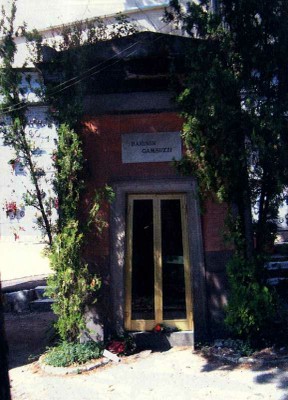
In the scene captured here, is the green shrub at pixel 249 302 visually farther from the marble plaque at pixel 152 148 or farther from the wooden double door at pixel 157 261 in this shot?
the marble plaque at pixel 152 148

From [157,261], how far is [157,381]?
6.38ft

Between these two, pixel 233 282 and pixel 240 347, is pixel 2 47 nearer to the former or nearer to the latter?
pixel 233 282

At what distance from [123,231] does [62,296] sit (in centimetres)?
132

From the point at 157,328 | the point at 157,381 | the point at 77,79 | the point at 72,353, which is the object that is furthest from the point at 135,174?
the point at 157,381

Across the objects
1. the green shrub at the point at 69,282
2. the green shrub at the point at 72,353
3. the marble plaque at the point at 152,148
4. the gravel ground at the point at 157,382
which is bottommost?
the gravel ground at the point at 157,382

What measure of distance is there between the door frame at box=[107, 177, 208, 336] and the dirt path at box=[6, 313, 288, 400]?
647mm

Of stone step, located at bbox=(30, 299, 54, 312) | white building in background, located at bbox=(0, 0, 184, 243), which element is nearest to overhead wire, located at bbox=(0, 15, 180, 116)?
white building in background, located at bbox=(0, 0, 184, 243)

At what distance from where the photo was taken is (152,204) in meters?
7.18

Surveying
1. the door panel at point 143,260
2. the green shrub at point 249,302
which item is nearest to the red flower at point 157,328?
the door panel at point 143,260

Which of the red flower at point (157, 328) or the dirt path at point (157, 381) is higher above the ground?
the red flower at point (157, 328)

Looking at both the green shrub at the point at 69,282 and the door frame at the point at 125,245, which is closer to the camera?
the green shrub at the point at 69,282

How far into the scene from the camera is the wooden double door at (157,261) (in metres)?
7.06

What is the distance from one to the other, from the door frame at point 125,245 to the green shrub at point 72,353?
547 mm

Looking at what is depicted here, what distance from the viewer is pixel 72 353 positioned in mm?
6266
